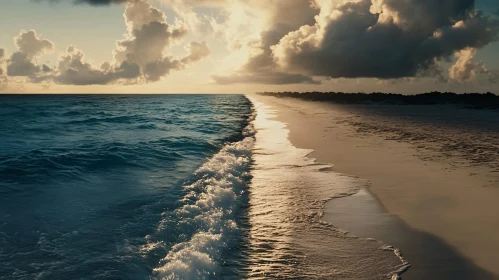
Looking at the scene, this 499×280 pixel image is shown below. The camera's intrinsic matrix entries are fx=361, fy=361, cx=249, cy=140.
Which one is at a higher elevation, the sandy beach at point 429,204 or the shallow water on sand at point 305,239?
the sandy beach at point 429,204

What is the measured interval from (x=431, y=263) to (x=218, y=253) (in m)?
3.17

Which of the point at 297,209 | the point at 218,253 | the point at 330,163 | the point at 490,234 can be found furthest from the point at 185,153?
the point at 490,234

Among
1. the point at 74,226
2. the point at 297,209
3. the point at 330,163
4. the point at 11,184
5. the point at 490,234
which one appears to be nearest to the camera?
the point at 490,234

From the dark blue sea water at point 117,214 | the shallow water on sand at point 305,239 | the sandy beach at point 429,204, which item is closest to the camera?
the shallow water on sand at point 305,239

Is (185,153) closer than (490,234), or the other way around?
(490,234)

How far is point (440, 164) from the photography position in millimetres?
12016

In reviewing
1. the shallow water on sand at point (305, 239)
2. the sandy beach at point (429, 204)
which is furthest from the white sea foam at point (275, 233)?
the sandy beach at point (429, 204)

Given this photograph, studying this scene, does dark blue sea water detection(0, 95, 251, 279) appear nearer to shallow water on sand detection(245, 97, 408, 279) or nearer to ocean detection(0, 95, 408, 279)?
ocean detection(0, 95, 408, 279)

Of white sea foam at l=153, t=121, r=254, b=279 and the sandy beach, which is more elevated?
the sandy beach

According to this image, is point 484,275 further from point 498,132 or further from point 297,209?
point 498,132

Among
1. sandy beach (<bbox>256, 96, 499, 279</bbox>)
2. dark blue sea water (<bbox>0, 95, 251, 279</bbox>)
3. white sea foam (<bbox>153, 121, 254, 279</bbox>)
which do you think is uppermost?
sandy beach (<bbox>256, 96, 499, 279</bbox>)

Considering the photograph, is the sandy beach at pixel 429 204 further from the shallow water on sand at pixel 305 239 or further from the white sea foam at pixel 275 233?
the white sea foam at pixel 275 233

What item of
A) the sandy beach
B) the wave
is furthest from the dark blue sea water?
the sandy beach

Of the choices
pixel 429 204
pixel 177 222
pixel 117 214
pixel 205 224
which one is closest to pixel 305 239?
pixel 205 224
